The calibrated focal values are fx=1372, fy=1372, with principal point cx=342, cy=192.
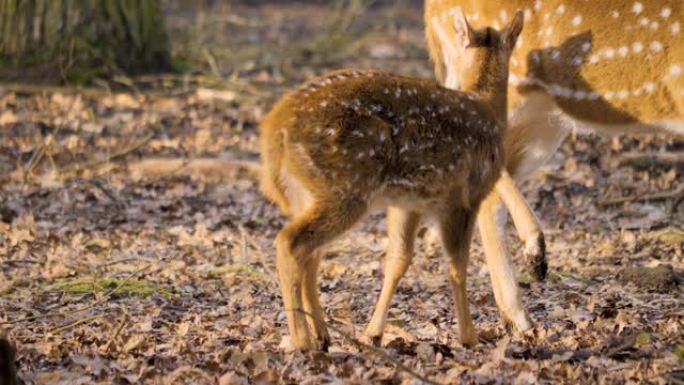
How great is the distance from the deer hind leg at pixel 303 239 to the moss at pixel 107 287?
195 centimetres

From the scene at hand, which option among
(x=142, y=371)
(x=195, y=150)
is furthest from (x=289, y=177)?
(x=195, y=150)

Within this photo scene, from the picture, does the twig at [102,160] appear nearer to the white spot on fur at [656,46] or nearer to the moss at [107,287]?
the moss at [107,287]

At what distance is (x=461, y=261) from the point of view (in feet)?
21.5

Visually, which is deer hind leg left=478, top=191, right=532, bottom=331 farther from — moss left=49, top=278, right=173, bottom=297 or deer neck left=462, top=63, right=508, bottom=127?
moss left=49, top=278, right=173, bottom=297

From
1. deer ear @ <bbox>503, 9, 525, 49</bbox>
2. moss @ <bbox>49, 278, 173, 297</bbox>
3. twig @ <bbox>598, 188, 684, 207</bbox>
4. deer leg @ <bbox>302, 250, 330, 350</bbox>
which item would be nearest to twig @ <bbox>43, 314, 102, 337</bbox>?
moss @ <bbox>49, 278, 173, 297</bbox>

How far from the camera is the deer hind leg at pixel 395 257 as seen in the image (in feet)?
21.4

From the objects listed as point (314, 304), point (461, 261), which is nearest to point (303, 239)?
point (314, 304)

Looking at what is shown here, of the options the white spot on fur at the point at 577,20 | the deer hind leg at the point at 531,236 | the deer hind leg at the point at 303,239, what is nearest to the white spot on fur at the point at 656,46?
the white spot on fur at the point at 577,20

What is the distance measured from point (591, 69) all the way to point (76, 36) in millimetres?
6651

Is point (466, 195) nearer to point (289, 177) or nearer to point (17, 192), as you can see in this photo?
point (289, 177)

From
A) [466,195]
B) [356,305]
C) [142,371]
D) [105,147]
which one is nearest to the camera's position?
[142,371]

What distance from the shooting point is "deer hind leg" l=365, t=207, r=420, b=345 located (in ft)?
21.4

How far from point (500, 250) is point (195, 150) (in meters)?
4.60

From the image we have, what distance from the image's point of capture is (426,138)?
6227 millimetres
